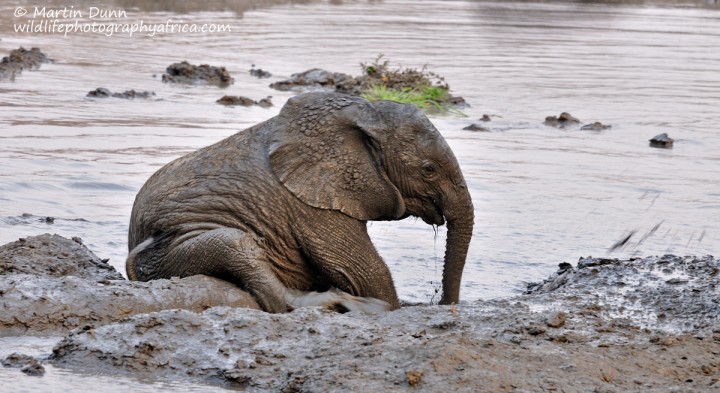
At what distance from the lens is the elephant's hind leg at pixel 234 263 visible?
286 inches

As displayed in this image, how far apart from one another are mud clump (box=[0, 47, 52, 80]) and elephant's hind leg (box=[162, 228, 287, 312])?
535 inches

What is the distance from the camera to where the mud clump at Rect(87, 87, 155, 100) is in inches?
727

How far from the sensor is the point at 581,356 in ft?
19.7

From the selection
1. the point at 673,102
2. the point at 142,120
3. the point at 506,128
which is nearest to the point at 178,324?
the point at 142,120

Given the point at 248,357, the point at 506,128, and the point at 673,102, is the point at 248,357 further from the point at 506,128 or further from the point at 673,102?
the point at 673,102

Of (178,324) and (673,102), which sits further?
(673,102)

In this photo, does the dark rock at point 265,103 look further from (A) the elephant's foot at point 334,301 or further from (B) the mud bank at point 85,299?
(A) the elephant's foot at point 334,301

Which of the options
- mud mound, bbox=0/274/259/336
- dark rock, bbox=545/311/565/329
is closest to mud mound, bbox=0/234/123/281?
mud mound, bbox=0/274/259/336

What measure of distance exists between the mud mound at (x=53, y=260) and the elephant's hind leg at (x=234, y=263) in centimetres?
78

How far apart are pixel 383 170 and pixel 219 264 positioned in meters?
1.15

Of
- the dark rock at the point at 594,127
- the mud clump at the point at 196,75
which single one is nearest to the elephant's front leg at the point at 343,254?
the dark rock at the point at 594,127

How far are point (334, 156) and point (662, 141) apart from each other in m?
9.86

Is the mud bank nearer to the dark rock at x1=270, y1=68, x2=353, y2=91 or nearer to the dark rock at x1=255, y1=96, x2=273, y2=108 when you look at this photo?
the dark rock at x1=255, y1=96, x2=273, y2=108

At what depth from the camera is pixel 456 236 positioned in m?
7.81
